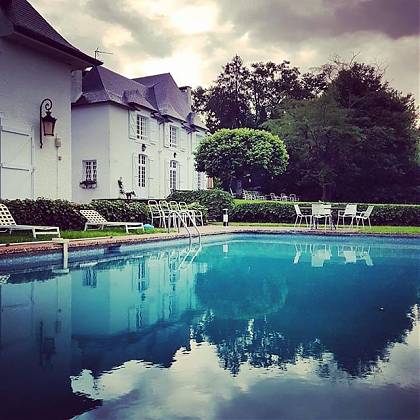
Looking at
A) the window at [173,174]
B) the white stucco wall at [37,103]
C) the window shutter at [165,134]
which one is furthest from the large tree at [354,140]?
the white stucco wall at [37,103]

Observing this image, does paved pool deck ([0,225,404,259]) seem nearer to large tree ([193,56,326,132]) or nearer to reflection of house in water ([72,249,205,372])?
reflection of house in water ([72,249,205,372])

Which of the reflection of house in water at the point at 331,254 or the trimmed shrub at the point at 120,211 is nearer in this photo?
the reflection of house in water at the point at 331,254

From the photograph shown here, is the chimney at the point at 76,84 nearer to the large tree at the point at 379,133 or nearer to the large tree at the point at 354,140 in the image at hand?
the large tree at the point at 354,140

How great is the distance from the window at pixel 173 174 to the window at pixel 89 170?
4.40 m

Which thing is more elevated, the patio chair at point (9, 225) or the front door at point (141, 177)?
the front door at point (141, 177)

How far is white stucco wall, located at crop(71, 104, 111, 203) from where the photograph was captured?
1758 cm

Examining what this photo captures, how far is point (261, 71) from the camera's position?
111 feet

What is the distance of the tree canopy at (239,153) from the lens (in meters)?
18.2

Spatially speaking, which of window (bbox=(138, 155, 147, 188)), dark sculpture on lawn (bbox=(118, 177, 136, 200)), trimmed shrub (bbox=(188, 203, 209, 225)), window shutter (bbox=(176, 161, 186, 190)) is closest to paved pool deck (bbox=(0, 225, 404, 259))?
trimmed shrub (bbox=(188, 203, 209, 225))

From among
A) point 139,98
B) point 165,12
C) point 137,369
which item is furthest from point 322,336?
point 139,98

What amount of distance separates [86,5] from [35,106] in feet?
8.87

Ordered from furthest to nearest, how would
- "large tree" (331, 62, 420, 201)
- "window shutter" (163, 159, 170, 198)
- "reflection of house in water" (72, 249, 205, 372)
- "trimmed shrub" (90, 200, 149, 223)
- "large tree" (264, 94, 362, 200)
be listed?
"large tree" (331, 62, 420, 201) → "large tree" (264, 94, 362, 200) → "window shutter" (163, 159, 170, 198) → "trimmed shrub" (90, 200, 149, 223) → "reflection of house in water" (72, 249, 205, 372)

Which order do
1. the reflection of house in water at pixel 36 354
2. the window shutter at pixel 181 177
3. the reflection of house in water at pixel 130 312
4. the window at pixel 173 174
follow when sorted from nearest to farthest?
the reflection of house in water at pixel 36 354 → the reflection of house in water at pixel 130 312 → the window at pixel 173 174 → the window shutter at pixel 181 177

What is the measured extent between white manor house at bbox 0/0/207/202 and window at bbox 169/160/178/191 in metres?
0.05
